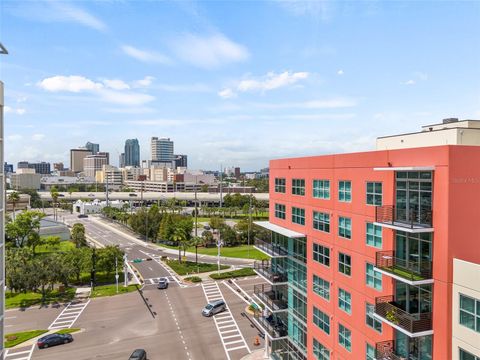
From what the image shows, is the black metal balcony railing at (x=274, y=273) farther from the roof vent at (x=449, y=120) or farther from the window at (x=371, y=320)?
the roof vent at (x=449, y=120)

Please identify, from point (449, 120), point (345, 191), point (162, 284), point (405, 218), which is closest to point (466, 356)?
point (405, 218)

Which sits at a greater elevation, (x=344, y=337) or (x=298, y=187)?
(x=298, y=187)

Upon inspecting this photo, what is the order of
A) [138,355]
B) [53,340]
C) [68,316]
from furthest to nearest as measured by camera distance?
[68,316] < [53,340] < [138,355]

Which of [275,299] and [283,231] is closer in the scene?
[283,231]

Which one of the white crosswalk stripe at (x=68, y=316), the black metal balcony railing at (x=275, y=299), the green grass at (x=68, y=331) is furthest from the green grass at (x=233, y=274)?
the black metal balcony railing at (x=275, y=299)

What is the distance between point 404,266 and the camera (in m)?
17.9

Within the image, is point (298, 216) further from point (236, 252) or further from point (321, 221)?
point (236, 252)

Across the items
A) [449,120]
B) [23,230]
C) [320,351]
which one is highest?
[449,120]

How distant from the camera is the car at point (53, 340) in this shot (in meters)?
39.1

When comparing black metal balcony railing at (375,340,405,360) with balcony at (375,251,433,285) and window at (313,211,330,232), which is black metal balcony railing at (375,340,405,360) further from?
window at (313,211,330,232)

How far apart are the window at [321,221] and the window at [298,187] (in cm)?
261

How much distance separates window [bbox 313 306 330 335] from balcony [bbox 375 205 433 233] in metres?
10.3

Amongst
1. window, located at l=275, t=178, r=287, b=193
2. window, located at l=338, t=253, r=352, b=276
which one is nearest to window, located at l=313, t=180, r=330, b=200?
window, located at l=338, t=253, r=352, b=276

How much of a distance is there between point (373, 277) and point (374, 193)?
4.79 metres
